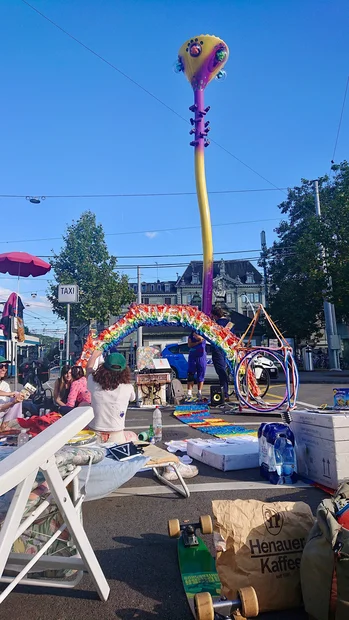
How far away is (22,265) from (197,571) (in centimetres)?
1034

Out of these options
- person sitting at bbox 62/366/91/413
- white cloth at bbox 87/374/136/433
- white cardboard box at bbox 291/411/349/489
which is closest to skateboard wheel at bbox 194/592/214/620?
white cardboard box at bbox 291/411/349/489

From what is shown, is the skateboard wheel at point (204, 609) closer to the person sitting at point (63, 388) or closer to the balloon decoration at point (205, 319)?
A: the person sitting at point (63, 388)

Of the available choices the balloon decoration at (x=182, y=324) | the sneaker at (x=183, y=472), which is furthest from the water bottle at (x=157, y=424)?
the balloon decoration at (x=182, y=324)

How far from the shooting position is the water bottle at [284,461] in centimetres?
493

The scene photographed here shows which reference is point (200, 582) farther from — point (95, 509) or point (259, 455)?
point (259, 455)

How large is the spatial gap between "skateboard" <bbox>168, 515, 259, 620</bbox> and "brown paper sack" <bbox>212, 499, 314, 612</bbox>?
194 millimetres

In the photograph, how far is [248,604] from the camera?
2.23 metres

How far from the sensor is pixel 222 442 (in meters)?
6.61

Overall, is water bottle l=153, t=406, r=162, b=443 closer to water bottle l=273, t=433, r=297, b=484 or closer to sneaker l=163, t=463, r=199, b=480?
sneaker l=163, t=463, r=199, b=480

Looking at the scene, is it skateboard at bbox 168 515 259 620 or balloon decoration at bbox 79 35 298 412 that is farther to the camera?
balloon decoration at bbox 79 35 298 412

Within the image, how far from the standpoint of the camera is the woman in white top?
5555 mm

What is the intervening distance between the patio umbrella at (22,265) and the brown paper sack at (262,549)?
10154 mm

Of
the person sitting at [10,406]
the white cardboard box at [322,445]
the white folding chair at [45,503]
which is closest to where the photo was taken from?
the white folding chair at [45,503]

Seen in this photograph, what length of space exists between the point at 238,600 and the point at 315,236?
2296cm
